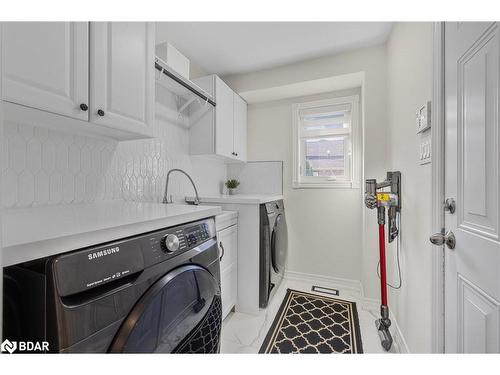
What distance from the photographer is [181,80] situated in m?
1.68

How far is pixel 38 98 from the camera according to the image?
823 millimetres

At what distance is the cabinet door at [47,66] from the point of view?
767 mm

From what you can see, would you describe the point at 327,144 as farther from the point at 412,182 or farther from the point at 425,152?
the point at 425,152

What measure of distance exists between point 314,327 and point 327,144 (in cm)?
189

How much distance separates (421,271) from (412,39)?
4.48 feet

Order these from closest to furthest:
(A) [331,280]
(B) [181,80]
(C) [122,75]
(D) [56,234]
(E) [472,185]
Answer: (D) [56,234]
(E) [472,185]
(C) [122,75]
(B) [181,80]
(A) [331,280]

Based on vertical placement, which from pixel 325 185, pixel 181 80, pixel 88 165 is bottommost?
pixel 325 185

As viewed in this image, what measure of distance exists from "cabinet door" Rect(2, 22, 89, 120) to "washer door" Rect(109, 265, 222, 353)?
0.81 meters

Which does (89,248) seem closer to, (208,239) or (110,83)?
(208,239)

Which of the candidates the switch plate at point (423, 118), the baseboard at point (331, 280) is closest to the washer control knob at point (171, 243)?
the switch plate at point (423, 118)

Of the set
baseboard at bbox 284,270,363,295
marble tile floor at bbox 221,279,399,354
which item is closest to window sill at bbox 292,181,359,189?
baseboard at bbox 284,270,363,295

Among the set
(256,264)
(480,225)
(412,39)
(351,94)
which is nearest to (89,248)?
(480,225)

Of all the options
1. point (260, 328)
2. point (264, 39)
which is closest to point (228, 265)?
point (260, 328)

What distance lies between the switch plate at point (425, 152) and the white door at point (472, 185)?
5.2 inches
